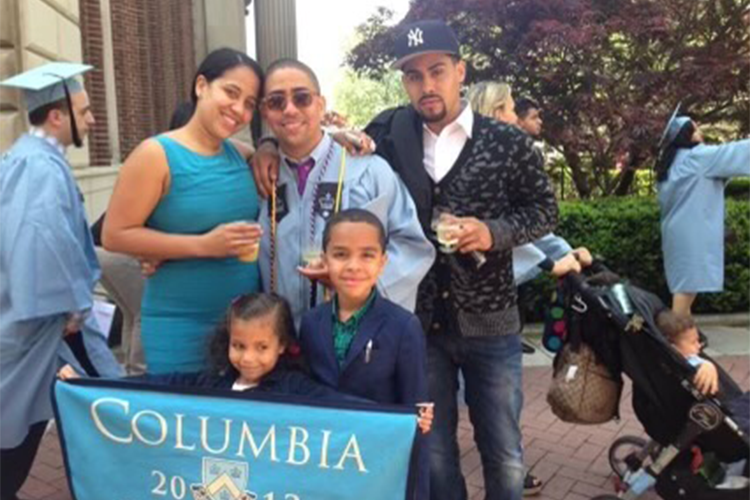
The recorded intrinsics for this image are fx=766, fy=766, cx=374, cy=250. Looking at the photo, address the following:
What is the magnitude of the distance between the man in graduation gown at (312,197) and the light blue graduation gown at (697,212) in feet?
14.1

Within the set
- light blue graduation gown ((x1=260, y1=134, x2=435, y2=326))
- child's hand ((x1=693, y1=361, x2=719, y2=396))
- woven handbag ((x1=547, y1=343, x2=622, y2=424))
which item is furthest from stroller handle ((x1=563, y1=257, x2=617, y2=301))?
light blue graduation gown ((x1=260, y1=134, x2=435, y2=326))

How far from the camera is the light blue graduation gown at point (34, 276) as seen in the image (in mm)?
3248

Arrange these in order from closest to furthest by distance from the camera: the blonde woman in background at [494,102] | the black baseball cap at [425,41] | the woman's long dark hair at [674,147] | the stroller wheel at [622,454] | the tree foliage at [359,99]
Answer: the black baseball cap at [425,41] < the stroller wheel at [622,454] < the blonde woman in background at [494,102] < the woman's long dark hair at [674,147] < the tree foliage at [359,99]

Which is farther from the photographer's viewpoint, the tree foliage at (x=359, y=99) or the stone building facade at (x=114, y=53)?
the tree foliage at (x=359, y=99)

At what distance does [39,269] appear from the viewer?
10.7 ft

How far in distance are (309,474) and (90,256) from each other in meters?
2.00

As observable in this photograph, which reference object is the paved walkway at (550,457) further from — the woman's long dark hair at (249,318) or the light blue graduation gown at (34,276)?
the woman's long dark hair at (249,318)

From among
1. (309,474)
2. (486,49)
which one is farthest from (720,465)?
(486,49)

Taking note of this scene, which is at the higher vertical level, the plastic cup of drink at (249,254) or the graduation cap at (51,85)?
the graduation cap at (51,85)

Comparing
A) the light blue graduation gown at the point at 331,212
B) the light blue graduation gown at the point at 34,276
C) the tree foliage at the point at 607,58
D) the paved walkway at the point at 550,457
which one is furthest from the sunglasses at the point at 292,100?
the tree foliage at the point at 607,58

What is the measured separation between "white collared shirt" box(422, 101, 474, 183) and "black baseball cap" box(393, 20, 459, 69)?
24 cm

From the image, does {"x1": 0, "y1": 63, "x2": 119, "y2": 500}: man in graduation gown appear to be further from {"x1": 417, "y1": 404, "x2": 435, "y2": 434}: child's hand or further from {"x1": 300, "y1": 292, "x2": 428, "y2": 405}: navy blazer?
{"x1": 417, "y1": 404, "x2": 435, "y2": 434}: child's hand

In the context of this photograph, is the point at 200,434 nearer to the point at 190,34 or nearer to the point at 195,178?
the point at 195,178

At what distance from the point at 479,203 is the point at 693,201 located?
161 inches
